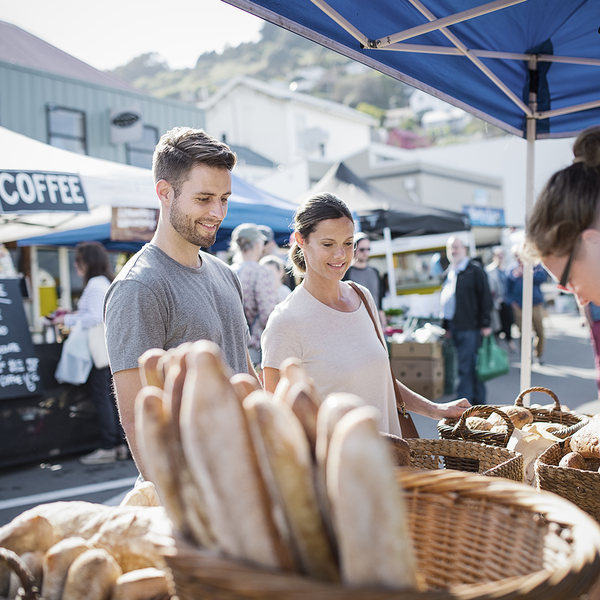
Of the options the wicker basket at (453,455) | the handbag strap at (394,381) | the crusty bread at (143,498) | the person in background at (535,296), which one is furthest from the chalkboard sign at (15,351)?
the person in background at (535,296)

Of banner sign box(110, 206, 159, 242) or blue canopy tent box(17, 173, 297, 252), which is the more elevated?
blue canopy tent box(17, 173, 297, 252)

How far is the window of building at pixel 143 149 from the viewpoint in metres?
15.5

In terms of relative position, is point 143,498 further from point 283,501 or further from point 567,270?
point 567,270

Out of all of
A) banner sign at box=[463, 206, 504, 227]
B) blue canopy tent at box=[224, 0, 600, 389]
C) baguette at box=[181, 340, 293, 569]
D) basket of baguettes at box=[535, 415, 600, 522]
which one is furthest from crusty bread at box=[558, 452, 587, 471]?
banner sign at box=[463, 206, 504, 227]

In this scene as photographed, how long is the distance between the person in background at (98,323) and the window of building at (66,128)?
8.50 metres

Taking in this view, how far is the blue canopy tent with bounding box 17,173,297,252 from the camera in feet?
24.6

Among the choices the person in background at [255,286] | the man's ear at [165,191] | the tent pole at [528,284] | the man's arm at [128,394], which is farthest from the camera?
the person in background at [255,286]

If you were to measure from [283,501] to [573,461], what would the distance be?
4.89 ft

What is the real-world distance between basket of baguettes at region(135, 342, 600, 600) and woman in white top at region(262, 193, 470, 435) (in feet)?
4.50

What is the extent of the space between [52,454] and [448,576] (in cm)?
Answer: 569

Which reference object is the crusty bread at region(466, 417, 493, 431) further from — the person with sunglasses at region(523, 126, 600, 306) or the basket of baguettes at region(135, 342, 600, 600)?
the basket of baguettes at region(135, 342, 600, 600)

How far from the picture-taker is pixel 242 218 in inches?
294

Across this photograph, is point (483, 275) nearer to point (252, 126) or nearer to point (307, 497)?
point (307, 497)

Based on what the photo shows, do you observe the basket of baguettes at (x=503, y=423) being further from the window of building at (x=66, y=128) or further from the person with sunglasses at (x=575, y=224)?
the window of building at (x=66, y=128)
